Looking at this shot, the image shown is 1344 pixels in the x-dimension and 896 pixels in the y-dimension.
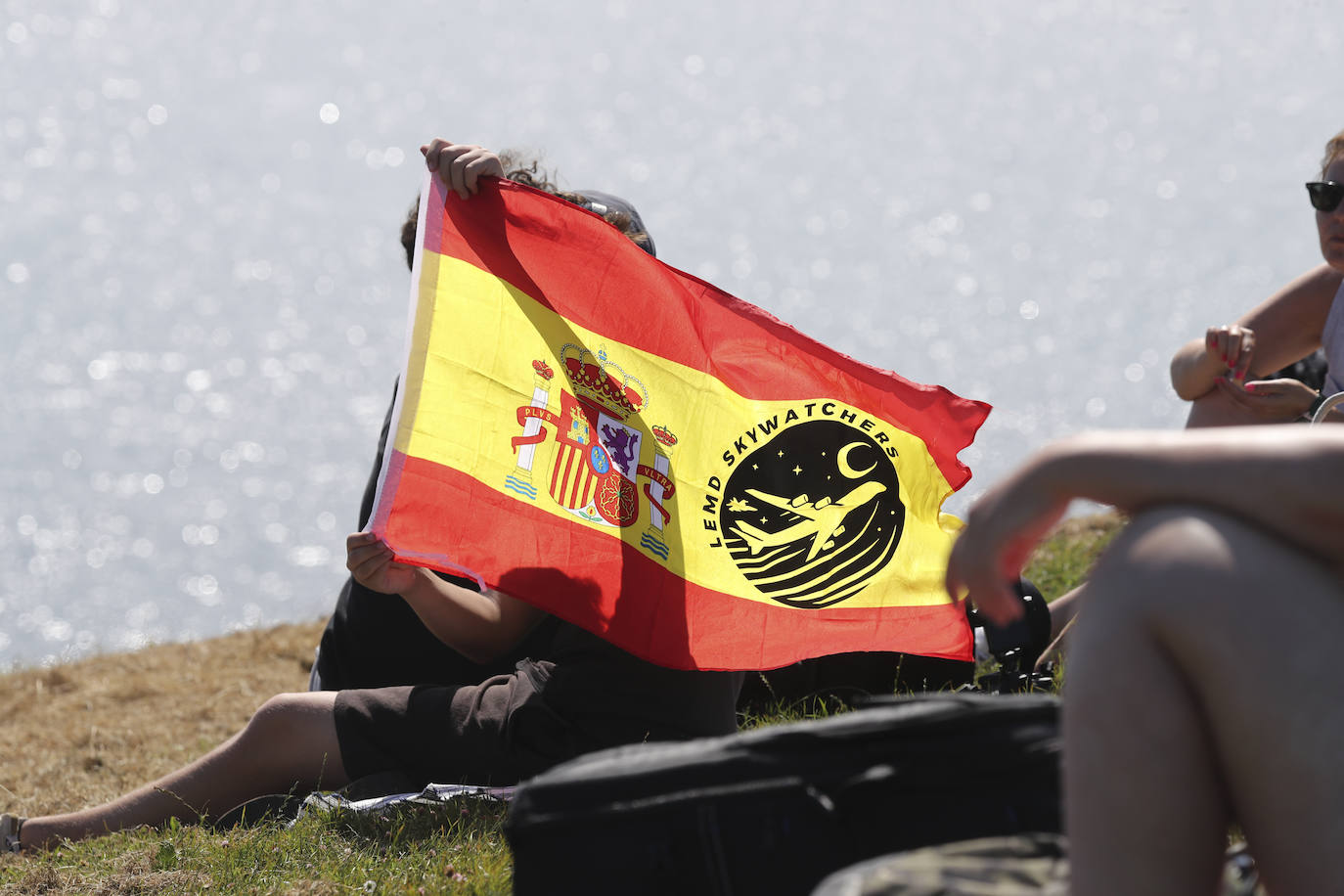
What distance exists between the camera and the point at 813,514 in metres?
3.70

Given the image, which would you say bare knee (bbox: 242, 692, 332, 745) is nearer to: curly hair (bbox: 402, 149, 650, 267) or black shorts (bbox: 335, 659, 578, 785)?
black shorts (bbox: 335, 659, 578, 785)

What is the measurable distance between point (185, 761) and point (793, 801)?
3.66 m

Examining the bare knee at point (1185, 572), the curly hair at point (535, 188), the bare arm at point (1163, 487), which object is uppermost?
the curly hair at point (535, 188)

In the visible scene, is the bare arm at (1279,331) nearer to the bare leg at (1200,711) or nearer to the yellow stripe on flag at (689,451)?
the yellow stripe on flag at (689,451)

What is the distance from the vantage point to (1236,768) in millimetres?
1627

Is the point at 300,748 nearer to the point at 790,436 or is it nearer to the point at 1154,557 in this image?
the point at 790,436

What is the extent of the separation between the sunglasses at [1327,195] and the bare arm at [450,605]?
2348 mm

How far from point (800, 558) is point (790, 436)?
0.33m

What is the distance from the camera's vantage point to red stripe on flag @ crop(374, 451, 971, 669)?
3449 mm

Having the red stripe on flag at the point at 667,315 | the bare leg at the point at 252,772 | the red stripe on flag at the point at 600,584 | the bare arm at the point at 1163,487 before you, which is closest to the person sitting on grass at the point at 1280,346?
the red stripe on flag at the point at 667,315

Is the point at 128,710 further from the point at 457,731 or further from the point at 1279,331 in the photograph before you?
the point at 1279,331

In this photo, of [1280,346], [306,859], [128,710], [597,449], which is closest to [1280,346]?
[1280,346]

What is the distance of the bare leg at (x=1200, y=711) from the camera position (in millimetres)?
1580

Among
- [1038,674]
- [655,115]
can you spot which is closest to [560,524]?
[1038,674]
